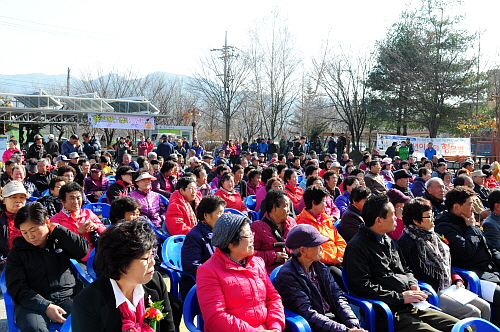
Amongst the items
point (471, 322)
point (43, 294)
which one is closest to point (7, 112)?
point (43, 294)

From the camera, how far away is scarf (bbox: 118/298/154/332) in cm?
209

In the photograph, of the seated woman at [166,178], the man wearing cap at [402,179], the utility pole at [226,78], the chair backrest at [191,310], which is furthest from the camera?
the utility pole at [226,78]

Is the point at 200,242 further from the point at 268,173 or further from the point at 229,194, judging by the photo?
the point at 268,173

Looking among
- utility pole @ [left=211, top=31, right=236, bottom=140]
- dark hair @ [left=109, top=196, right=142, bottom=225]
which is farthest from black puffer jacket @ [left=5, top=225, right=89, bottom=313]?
utility pole @ [left=211, top=31, right=236, bottom=140]

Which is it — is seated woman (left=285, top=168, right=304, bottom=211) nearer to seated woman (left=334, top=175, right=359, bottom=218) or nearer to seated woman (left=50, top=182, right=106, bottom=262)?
seated woman (left=334, top=175, right=359, bottom=218)

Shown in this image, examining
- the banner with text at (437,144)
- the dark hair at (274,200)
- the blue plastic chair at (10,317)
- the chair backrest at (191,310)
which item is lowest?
the blue plastic chair at (10,317)

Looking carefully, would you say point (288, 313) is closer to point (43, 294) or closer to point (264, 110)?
point (43, 294)

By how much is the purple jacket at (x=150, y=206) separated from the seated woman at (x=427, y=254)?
3.20m

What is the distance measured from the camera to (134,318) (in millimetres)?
2139

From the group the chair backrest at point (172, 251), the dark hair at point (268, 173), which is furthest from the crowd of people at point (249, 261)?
the dark hair at point (268, 173)

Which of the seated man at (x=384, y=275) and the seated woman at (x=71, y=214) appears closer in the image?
the seated man at (x=384, y=275)

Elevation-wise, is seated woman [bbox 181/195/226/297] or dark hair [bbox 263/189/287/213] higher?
dark hair [bbox 263/189/287/213]

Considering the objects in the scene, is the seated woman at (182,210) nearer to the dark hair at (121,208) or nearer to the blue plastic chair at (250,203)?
the dark hair at (121,208)

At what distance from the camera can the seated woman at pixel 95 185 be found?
6.97 meters
